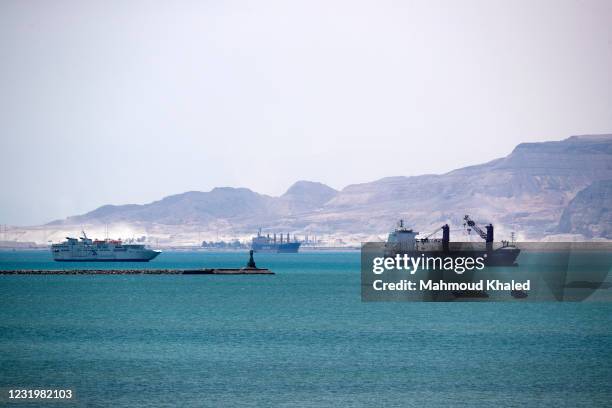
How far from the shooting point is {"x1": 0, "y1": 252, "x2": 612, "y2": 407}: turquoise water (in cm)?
4156

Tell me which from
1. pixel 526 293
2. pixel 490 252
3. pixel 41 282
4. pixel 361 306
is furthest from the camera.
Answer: pixel 490 252

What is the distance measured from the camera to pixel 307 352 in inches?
2156

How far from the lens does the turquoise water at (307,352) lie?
41562 millimetres

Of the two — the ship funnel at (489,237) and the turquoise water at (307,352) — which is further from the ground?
the ship funnel at (489,237)

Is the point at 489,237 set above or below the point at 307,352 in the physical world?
above

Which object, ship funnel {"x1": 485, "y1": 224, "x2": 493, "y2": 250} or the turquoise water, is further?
ship funnel {"x1": 485, "y1": 224, "x2": 493, "y2": 250}

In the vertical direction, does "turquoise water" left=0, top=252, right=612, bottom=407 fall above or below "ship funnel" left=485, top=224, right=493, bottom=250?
below

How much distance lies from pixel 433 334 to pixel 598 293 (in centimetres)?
5439

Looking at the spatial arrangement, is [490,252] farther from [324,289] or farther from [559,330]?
[559,330]

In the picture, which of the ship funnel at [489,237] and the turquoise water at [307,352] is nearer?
the turquoise water at [307,352]

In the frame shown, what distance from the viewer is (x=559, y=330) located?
224 feet

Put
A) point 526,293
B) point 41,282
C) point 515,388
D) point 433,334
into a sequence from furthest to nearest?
point 41,282
point 526,293
point 433,334
point 515,388

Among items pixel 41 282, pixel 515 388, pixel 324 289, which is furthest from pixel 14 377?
pixel 41 282

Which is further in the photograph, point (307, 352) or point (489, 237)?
point (489, 237)
